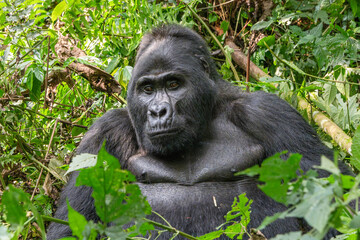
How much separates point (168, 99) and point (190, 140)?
0.33 m

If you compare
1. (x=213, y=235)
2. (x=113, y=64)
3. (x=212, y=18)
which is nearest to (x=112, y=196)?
(x=213, y=235)

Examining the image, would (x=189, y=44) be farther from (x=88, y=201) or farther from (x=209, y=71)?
(x=88, y=201)

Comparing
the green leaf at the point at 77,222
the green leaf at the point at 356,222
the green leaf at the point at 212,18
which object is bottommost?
the green leaf at the point at 212,18

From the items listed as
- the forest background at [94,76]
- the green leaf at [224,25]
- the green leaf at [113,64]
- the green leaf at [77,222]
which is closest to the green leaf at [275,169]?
the green leaf at [77,222]

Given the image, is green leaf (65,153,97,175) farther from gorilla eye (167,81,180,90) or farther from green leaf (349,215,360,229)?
gorilla eye (167,81,180,90)

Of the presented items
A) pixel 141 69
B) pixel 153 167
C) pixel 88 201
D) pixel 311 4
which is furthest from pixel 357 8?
pixel 88 201

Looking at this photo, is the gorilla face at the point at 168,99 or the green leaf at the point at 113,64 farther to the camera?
the green leaf at the point at 113,64

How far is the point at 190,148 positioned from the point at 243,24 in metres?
3.00

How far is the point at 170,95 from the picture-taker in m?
3.33

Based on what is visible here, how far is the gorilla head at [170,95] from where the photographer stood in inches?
124

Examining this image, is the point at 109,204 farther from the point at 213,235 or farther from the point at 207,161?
the point at 207,161

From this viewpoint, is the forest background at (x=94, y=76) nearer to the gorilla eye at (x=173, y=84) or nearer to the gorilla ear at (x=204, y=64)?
the gorilla ear at (x=204, y=64)

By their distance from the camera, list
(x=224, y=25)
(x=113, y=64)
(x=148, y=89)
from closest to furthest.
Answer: (x=148, y=89), (x=113, y=64), (x=224, y=25)

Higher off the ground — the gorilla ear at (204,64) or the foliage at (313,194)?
the foliage at (313,194)
